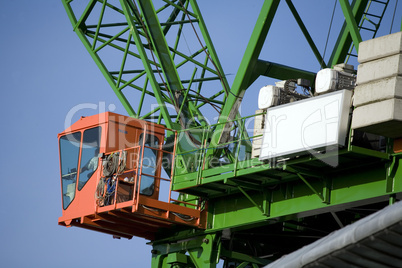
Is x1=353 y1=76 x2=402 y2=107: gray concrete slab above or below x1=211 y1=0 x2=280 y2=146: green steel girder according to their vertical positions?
below

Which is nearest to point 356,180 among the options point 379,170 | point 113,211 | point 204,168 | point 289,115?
point 379,170

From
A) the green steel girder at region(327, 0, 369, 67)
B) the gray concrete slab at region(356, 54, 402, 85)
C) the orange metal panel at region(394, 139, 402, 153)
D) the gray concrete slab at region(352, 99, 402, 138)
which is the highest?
the green steel girder at region(327, 0, 369, 67)

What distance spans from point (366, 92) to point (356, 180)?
118 inches

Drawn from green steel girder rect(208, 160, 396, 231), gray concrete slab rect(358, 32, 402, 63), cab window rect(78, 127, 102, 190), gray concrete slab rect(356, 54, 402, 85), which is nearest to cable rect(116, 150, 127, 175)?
cab window rect(78, 127, 102, 190)

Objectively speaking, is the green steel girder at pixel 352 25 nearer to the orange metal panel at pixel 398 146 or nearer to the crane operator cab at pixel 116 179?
the orange metal panel at pixel 398 146

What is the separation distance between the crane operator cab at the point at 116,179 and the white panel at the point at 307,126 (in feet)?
17.2

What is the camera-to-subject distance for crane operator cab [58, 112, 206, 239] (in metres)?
30.1

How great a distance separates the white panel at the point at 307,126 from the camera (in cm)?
2480

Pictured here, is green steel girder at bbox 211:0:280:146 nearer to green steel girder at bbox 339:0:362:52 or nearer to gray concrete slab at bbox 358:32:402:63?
green steel girder at bbox 339:0:362:52

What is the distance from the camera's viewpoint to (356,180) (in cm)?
2608

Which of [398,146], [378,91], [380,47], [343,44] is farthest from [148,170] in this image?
[380,47]

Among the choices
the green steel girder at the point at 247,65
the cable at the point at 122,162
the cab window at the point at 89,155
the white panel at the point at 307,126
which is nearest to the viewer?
the white panel at the point at 307,126

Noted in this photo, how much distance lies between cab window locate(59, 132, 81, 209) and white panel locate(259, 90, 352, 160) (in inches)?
344

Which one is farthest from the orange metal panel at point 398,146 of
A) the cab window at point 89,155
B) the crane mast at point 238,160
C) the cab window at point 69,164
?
the cab window at point 69,164
